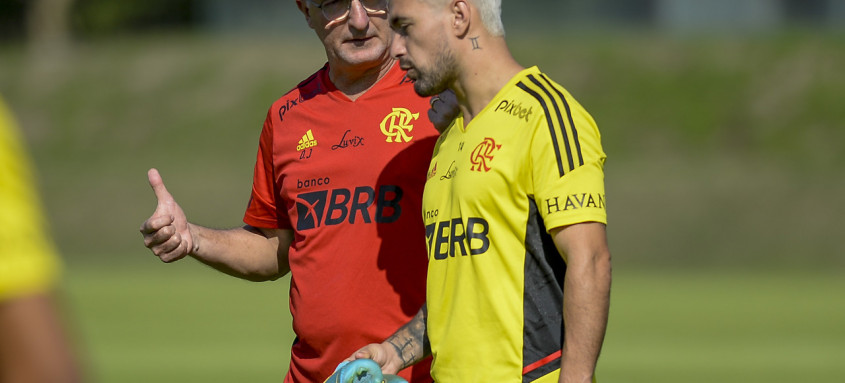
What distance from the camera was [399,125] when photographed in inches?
170

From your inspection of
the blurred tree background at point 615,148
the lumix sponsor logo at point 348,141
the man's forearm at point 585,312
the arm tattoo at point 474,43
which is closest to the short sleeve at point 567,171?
the man's forearm at point 585,312

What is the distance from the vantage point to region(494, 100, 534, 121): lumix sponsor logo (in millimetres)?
3479

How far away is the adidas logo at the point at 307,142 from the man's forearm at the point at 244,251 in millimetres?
507

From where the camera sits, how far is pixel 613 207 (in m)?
24.3

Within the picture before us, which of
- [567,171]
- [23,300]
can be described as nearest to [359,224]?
[567,171]

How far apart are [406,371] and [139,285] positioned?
56.9 feet

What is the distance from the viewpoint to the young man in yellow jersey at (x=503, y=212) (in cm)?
333

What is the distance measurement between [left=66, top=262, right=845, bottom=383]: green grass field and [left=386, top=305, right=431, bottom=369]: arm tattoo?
5.42 meters

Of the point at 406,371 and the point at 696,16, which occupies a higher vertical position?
the point at 696,16

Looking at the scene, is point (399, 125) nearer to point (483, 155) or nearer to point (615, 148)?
point (483, 155)

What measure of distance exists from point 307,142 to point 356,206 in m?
0.33

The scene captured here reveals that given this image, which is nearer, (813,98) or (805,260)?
(805,260)

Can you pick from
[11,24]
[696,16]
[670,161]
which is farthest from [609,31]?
[11,24]

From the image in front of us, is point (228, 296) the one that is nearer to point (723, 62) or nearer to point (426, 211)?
point (723, 62)
